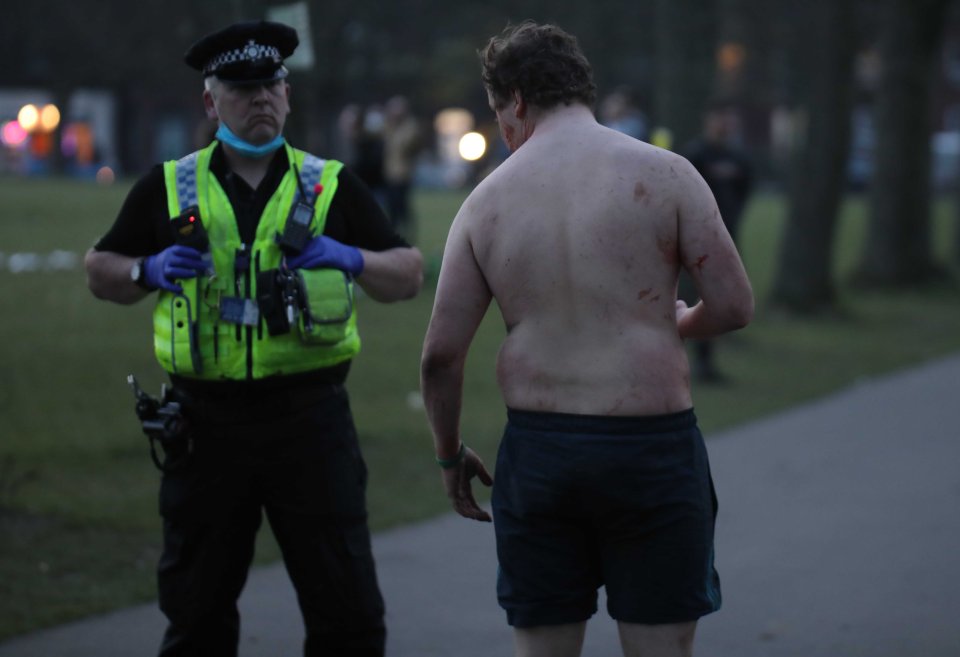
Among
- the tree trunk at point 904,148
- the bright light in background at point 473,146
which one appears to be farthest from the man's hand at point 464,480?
the tree trunk at point 904,148

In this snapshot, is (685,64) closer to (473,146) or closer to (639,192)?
(473,146)

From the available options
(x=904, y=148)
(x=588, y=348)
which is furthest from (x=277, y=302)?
(x=904, y=148)

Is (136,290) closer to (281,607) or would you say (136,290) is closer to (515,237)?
(515,237)

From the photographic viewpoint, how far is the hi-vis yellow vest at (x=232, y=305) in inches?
164

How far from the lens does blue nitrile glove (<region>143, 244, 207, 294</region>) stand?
13.4 feet

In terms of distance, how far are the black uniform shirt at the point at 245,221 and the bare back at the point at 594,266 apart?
0.95 metres

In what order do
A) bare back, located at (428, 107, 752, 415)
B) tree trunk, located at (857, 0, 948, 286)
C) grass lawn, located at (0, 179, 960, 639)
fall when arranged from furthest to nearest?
tree trunk, located at (857, 0, 948, 286)
grass lawn, located at (0, 179, 960, 639)
bare back, located at (428, 107, 752, 415)

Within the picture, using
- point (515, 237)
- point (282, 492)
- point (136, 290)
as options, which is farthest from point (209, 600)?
point (515, 237)

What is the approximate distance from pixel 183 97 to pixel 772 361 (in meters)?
54.7

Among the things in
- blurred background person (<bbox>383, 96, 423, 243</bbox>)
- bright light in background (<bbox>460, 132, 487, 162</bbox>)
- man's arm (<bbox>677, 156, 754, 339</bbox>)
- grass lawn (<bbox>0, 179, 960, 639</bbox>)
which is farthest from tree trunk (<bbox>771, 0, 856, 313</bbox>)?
man's arm (<bbox>677, 156, 754, 339</bbox>)

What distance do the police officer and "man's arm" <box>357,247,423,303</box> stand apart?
0.07m

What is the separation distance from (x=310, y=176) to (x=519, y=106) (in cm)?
92

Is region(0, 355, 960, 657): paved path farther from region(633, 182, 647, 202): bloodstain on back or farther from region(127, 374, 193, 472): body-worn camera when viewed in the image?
region(633, 182, 647, 202): bloodstain on back

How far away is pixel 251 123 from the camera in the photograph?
4211mm
